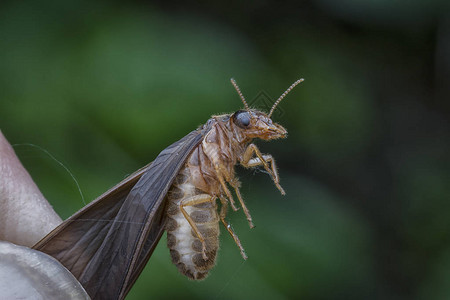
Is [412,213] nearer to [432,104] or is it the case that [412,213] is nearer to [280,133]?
[432,104]

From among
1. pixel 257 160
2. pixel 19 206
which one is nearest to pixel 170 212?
pixel 257 160

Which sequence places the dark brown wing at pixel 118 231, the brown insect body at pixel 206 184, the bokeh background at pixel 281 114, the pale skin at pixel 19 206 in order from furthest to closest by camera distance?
the bokeh background at pixel 281 114, the pale skin at pixel 19 206, the brown insect body at pixel 206 184, the dark brown wing at pixel 118 231

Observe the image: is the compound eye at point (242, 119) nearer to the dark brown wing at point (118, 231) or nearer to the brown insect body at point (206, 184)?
the brown insect body at point (206, 184)

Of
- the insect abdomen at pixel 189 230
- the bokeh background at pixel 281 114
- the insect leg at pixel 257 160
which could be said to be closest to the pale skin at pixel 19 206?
the bokeh background at pixel 281 114

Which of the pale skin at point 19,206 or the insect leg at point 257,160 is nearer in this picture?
the insect leg at point 257,160

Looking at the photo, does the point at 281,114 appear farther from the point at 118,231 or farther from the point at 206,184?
the point at 118,231
